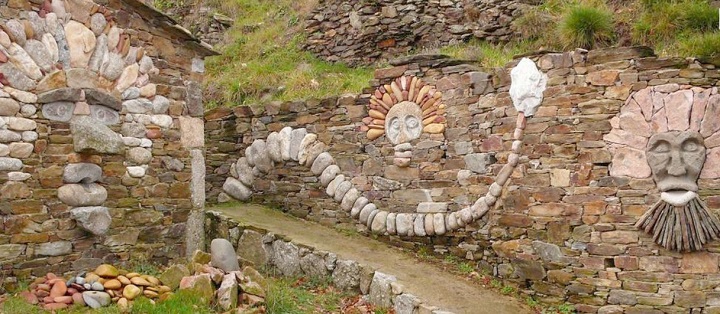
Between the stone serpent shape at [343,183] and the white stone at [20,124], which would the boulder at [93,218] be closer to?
the white stone at [20,124]

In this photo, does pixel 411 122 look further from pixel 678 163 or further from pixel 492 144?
pixel 678 163

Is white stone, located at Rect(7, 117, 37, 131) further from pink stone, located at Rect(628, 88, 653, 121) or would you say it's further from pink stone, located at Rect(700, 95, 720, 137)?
pink stone, located at Rect(700, 95, 720, 137)

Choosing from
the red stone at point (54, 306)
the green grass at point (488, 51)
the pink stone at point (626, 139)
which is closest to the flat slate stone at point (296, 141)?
the green grass at point (488, 51)

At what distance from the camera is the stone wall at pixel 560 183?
4.93 metres

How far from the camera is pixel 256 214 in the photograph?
7.46m

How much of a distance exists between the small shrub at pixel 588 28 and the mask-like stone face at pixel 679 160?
76.1 inches

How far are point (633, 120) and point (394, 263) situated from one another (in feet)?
8.58

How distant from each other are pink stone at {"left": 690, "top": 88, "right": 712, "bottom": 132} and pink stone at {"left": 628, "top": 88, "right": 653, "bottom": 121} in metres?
0.32

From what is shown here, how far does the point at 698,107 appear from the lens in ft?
15.9

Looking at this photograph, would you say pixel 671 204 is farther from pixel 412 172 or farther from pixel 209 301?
pixel 209 301

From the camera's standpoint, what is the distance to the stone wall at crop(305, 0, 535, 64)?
8992mm

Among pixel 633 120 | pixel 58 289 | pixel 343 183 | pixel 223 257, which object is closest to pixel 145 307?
pixel 58 289

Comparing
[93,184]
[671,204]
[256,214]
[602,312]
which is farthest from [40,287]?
[671,204]

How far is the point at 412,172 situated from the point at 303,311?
203 centimetres
